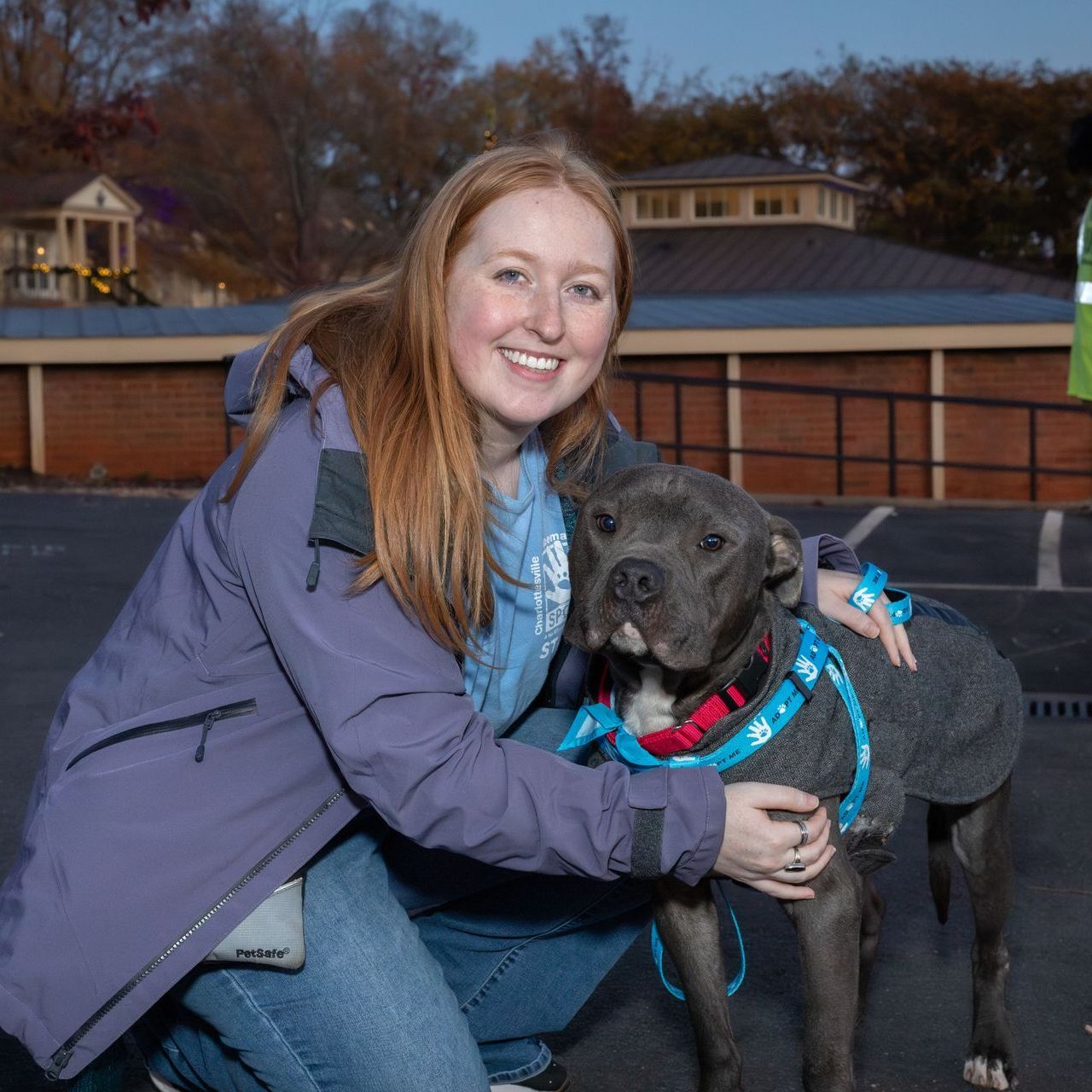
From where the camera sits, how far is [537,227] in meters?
3.02

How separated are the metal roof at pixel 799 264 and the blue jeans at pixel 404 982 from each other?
1092 inches

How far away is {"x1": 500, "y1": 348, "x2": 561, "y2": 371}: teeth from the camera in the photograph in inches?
121

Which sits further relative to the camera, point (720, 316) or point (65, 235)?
point (65, 235)

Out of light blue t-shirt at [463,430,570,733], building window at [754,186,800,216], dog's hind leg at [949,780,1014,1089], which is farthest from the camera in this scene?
building window at [754,186,800,216]

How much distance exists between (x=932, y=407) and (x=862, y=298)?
15.3ft

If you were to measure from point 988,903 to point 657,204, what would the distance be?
3616 cm

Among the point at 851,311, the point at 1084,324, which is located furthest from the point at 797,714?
the point at 851,311

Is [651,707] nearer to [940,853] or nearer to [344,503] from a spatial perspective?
[344,503]

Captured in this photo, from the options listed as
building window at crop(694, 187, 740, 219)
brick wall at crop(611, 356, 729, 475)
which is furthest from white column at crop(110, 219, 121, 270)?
brick wall at crop(611, 356, 729, 475)

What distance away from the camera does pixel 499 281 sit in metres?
3.03

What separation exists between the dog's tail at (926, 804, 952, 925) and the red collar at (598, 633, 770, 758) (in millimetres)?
871

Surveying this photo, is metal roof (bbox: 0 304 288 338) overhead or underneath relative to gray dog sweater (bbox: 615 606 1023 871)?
overhead

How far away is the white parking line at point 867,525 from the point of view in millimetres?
12320

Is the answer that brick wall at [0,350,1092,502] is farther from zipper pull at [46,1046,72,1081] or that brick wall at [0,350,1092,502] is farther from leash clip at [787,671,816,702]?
zipper pull at [46,1046,72,1081]
